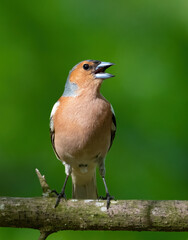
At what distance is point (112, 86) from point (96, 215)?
3.70 metres

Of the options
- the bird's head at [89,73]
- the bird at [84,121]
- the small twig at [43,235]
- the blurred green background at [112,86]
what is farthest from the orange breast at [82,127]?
the small twig at [43,235]

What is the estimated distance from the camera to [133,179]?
7020 mm

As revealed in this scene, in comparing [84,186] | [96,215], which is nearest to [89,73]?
[84,186]

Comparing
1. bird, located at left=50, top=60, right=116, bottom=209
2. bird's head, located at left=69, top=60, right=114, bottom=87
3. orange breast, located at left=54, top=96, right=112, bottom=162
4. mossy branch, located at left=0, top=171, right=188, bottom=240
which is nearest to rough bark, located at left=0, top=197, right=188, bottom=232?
mossy branch, located at left=0, top=171, right=188, bottom=240

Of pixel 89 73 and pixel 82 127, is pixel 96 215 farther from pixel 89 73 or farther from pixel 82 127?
pixel 89 73

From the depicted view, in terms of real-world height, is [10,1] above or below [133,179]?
above

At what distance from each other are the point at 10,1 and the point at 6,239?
4.86 meters

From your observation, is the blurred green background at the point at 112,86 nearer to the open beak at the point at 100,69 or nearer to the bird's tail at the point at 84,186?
the bird's tail at the point at 84,186

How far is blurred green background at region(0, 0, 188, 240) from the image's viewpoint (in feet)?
23.6

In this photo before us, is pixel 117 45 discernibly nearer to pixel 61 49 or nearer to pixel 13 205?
pixel 61 49

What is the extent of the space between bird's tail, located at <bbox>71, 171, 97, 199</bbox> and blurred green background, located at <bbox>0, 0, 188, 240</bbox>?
0.17 m

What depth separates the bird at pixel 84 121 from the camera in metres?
5.85

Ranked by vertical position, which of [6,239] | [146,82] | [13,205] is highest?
[146,82]

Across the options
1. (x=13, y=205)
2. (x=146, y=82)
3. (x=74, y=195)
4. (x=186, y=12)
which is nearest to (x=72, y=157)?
(x=74, y=195)
